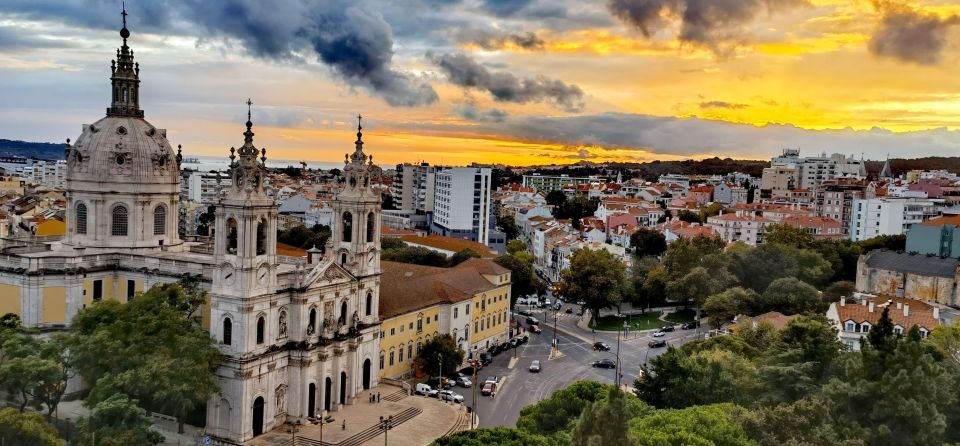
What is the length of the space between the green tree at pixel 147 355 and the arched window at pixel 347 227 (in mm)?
11546

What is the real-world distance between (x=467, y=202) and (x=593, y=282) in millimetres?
44997

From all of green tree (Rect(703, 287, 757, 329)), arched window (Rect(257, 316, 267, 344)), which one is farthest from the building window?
green tree (Rect(703, 287, 757, 329))

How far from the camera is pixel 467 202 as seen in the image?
117062 millimetres

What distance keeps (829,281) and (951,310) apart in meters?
14.8

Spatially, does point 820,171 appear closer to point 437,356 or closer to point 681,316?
point 681,316

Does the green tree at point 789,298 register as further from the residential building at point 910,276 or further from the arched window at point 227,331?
the arched window at point 227,331

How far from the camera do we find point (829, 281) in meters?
78.9

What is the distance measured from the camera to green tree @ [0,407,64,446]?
31.3 meters

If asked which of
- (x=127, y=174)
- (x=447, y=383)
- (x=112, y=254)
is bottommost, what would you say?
(x=447, y=383)

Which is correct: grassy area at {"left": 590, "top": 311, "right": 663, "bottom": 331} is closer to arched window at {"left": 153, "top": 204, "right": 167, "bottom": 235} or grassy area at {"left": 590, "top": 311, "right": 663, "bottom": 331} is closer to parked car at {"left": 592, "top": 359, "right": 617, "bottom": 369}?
parked car at {"left": 592, "top": 359, "right": 617, "bottom": 369}

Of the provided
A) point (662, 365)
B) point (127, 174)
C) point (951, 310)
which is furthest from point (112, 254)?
point (951, 310)

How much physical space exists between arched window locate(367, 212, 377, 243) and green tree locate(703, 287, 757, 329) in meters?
30.6

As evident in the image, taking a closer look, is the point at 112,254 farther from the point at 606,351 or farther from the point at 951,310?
the point at 951,310

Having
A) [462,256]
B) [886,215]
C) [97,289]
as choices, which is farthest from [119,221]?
[886,215]
